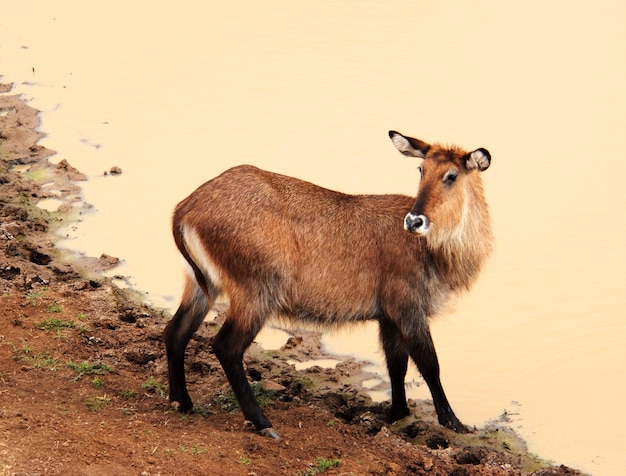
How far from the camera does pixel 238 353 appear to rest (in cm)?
583

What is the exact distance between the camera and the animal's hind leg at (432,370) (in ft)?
20.1

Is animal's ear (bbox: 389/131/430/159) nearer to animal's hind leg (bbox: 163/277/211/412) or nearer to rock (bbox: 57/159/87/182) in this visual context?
animal's hind leg (bbox: 163/277/211/412)

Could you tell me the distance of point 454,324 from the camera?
25.6 ft

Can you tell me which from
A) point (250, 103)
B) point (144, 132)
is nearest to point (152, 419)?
point (144, 132)

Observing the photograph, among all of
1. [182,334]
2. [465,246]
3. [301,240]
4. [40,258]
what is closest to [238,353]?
[182,334]

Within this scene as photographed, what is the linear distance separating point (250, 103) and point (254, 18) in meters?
3.64

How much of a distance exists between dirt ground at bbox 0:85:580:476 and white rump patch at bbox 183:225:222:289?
910 mm

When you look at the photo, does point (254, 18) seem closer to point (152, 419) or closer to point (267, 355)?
point (267, 355)

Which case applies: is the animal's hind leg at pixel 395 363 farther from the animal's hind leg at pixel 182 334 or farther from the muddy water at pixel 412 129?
the animal's hind leg at pixel 182 334

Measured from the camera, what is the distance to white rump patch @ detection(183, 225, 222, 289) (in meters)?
5.89

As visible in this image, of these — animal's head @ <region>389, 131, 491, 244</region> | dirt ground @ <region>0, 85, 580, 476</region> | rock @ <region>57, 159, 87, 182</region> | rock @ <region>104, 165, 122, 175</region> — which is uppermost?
animal's head @ <region>389, 131, 491, 244</region>

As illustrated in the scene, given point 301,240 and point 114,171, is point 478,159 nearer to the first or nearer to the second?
point 301,240

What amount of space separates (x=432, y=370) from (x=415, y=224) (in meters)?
0.99

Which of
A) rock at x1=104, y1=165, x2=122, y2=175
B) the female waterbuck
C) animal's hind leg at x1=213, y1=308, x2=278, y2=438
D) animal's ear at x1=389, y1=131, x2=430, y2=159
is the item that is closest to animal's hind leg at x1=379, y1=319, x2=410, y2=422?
the female waterbuck
